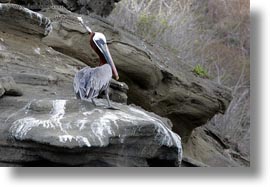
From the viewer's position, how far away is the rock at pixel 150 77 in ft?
16.5

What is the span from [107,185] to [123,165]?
0.14m

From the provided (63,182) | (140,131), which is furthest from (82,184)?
(140,131)

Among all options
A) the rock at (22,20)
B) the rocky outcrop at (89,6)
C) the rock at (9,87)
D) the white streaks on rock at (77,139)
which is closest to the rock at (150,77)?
the rock at (22,20)

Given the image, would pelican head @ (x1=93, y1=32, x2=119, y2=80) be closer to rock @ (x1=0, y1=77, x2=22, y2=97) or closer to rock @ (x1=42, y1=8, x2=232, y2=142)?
rock @ (x1=0, y1=77, x2=22, y2=97)

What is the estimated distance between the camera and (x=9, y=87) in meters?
4.10

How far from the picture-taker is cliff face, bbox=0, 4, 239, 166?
382 cm

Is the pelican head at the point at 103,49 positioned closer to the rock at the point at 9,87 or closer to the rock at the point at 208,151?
the rock at the point at 9,87

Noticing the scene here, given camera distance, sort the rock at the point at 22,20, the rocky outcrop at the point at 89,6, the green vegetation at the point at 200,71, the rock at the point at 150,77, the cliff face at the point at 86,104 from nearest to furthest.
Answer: the cliff face at the point at 86,104, the rock at the point at 22,20, the rock at the point at 150,77, the green vegetation at the point at 200,71, the rocky outcrop at the point at 89,6

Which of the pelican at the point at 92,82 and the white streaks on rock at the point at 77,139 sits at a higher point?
the pelican at the point at 92,82

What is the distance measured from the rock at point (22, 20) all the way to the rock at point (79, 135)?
72cm

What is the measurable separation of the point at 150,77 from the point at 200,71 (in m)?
0.35

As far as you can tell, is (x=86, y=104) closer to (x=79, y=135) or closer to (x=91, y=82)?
(x=91, y=82)

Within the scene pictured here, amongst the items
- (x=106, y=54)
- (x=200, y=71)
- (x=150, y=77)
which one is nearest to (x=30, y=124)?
(x=106, y=54)

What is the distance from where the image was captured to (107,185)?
410 centimetres
